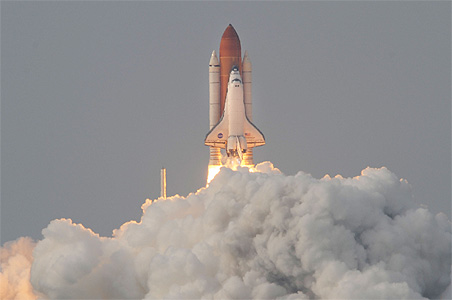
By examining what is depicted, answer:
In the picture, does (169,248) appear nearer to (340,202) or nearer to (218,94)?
(340,202)

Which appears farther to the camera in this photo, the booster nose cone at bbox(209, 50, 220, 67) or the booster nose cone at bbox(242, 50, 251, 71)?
the booster nose cone at bbox(242, 50, 251, 71)

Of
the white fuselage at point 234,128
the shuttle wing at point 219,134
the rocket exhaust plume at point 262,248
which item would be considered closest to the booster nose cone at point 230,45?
the white fuselage at point 234,128

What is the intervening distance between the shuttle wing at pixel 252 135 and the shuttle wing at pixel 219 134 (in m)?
0.86

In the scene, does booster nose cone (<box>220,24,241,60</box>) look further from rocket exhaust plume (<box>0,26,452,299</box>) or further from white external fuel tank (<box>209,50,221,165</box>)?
rocket exhaust plume (<box>0,26,452,299</box>)

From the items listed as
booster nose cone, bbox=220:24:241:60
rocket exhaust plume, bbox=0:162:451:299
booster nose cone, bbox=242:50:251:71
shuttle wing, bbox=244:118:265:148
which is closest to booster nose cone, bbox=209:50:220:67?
booster nose cone, bbox=220:24:241:60

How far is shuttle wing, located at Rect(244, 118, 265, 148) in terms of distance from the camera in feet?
313

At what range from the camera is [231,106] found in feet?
310

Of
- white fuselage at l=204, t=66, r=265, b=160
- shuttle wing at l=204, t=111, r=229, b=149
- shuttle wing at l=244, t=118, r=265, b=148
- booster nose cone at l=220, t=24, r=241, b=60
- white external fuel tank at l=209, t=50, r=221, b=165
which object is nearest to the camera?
white fuselage at l=204, t=66, r=265, b=160

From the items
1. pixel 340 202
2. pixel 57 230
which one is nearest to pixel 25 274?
pixel 57 230

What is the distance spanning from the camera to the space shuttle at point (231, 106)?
9450 centimetres

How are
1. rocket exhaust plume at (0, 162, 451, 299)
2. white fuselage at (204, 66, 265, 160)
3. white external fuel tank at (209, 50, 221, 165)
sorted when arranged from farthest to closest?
1. white external fuel tank at (209, 50, 221, 165)
2. white fuselage at (204, 66, 265, 160)
3. rocket exhaust plume at (0, 162, 451, 299)

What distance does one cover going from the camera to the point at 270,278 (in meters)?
82.1

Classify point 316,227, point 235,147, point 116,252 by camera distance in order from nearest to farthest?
point 316,227
point 116,252
point 235,147

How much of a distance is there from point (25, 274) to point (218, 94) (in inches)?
506
